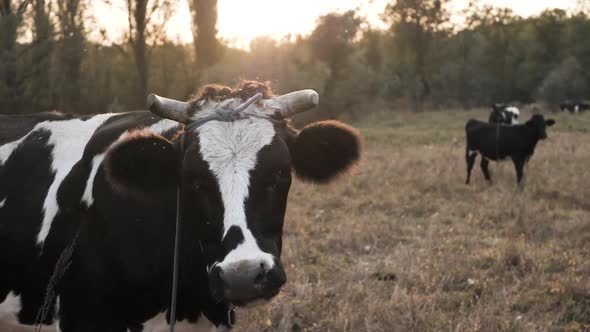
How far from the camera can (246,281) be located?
2156 mm

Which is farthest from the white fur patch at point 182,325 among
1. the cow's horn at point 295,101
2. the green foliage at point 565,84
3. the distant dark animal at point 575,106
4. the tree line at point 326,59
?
the green foliage at point 565,84

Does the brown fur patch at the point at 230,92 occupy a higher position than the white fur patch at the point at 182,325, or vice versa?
the brown fur patch at the point at 230,92

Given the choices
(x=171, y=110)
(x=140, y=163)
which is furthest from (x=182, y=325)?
(x=171, y=110)

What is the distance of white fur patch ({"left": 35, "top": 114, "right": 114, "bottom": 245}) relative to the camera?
3104 mm

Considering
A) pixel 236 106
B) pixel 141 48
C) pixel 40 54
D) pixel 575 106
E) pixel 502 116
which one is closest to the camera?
pixel 236 106

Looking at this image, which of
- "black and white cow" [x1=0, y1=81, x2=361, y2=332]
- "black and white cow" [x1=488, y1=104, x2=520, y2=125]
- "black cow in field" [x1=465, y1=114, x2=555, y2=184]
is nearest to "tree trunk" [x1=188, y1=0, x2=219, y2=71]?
"black and white cow" [x1=488, y1=104, x2=520, y2=125]

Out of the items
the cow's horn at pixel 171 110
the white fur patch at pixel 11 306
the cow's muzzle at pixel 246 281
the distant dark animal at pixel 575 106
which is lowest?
the distant dark animal at pixel 575 106

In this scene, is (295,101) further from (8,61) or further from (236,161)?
(8,61)

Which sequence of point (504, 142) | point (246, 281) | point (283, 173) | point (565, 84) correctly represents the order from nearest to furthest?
point (246, 281)
point (283, 173)
point (504, 142)
point (565, 84)

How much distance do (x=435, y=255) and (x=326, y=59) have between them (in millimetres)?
29687

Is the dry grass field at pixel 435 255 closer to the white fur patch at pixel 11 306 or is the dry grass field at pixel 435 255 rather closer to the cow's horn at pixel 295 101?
the cow's horn at pixel 295 101

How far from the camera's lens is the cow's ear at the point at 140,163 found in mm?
2629

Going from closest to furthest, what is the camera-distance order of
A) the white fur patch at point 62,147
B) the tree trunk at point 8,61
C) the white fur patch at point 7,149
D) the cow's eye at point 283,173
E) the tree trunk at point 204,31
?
the cow's eye at point 283,173 → the white fur patch at point 62,147 → the white fur patch at point 7,149 → the tree trunk at point 8,61 → the tree trunk at point 204,31

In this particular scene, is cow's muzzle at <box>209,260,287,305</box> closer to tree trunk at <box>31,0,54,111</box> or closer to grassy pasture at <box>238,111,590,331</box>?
grassy pasture at <box>238,111,590,331</box>
